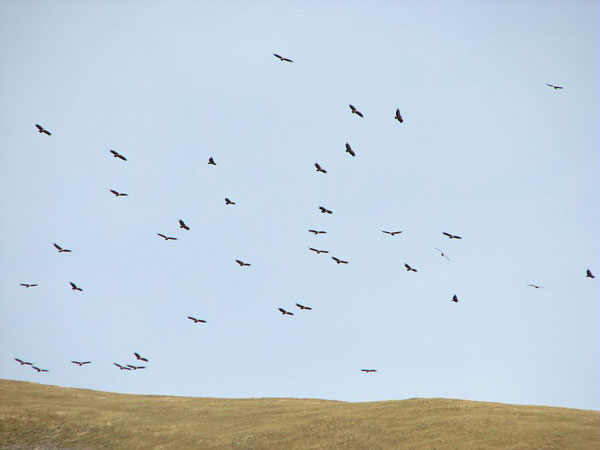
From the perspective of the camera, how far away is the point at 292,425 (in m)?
56.1

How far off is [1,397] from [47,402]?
421 cm

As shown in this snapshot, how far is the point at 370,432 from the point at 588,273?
18.9 m

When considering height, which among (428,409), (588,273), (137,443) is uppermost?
(588,273)

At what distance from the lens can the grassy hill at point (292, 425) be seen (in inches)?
1907

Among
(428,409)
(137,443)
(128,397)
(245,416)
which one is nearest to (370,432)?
(428,409)

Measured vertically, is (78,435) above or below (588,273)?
below

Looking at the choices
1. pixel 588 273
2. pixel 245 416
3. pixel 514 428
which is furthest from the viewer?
pixel 245 416

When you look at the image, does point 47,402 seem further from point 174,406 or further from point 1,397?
point 174,406

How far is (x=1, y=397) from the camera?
6525 centimetres

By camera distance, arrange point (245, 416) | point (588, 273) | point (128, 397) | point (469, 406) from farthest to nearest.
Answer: point (128, 397), point (245, 416), point (469, 406), point (588, 273)

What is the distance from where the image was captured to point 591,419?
51.1 metres

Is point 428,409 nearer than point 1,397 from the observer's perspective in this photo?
Yes

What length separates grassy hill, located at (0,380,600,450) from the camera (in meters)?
48.4

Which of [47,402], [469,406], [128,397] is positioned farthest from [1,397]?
[469,406]
